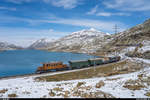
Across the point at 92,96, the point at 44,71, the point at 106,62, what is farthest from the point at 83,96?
the point at 106,62

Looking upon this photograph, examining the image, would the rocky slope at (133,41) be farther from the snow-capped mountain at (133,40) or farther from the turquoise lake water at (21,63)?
the turquoise lake water at (21,63)

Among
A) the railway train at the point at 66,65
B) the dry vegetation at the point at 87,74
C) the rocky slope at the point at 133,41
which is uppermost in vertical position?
the rocky slope at the point at 133,41

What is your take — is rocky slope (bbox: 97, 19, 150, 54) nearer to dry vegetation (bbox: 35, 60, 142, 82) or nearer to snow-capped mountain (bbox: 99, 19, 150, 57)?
snow-capped mountain (bbox: 99, 19, 150, 57)

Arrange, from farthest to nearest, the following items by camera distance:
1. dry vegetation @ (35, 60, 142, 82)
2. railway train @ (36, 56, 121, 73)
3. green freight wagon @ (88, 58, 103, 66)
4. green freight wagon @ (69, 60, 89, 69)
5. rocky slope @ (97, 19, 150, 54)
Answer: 1. rocky slope @ (97, 19, 150, 54)
2. green freight wagon @ (88, 58, 103, 66)
3. green freight wagon @ (69, 60, 89, 69)
4. railway train @ (36, 56, 121, 73)
5. dry vegetation @ (35, 60, 142, 82)

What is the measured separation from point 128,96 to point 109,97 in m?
2.60

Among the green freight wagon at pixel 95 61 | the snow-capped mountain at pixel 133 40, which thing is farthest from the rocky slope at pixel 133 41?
the green freight wagon at pixel 95 61

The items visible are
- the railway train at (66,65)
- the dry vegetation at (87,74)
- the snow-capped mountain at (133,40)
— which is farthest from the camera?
the snow-capped mountain at (133,40)

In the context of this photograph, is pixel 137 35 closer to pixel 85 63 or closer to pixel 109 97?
pixel 85 63

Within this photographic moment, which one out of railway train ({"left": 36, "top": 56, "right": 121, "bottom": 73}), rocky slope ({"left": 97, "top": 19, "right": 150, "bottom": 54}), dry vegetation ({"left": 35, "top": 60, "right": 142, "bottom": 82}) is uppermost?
rocky slope ({"left": 97, "top": 19, "right": 150, "bottom": 54})

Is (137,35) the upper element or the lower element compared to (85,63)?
upper

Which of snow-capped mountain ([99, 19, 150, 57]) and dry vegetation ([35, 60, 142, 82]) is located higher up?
snow-capped mountain ([99, 19, 150, 57])

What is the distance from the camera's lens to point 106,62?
207 feet

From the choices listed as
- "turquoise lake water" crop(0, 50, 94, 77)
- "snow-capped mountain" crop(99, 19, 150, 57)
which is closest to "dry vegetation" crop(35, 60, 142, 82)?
"turquoise lake water" crop(0, 50, 94, 77)

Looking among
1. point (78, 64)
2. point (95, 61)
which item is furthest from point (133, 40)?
point (78, 64)
